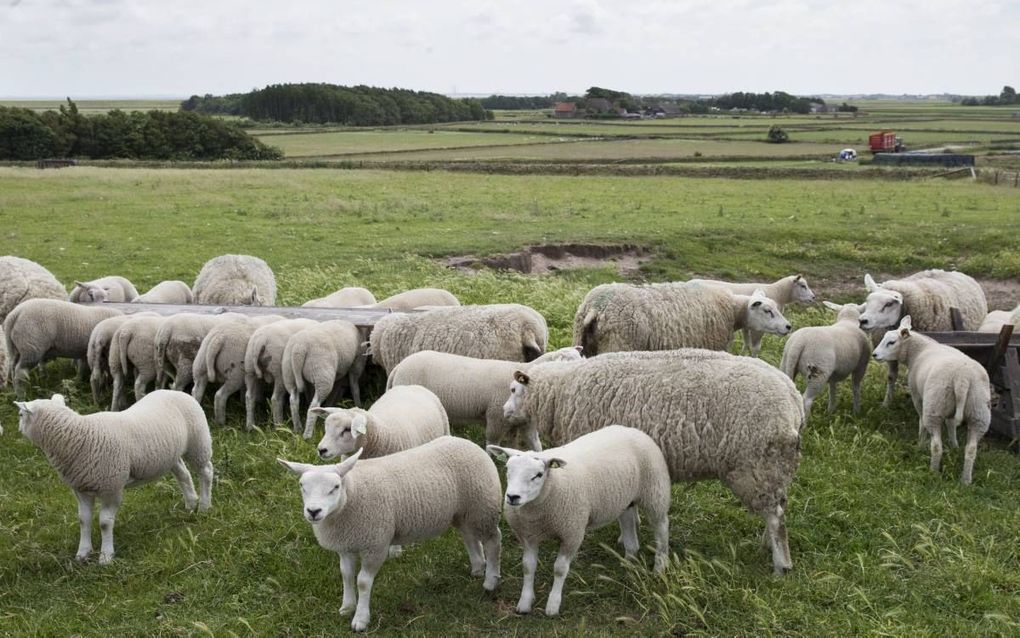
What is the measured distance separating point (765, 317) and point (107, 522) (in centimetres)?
797

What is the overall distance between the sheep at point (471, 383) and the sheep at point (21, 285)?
778cm

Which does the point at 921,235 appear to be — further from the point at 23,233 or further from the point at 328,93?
the point at 328,93

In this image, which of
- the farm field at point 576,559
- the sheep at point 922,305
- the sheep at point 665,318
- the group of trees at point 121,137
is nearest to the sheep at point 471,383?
the farm field at point 576,559

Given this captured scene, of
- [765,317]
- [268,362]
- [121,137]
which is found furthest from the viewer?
[121,137]

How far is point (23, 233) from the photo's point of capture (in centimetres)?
2462

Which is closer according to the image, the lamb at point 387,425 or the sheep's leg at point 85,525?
the lamb at point 387,425

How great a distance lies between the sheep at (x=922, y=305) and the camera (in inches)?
435

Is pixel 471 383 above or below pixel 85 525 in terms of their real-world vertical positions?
above

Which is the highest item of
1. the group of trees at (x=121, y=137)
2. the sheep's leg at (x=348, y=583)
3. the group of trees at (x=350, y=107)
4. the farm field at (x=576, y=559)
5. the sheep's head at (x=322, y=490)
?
the group of trees at (x=350, y=107)

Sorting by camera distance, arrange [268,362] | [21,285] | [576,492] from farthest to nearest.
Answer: [21,285], [268,362], [576,492]

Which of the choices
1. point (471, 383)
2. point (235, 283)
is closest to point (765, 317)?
point (471, 383)

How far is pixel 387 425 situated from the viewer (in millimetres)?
7531

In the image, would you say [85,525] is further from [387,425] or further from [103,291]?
[103,291]

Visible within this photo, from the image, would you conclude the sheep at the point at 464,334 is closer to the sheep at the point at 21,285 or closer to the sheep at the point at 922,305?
the sheep at the point at 922,305
